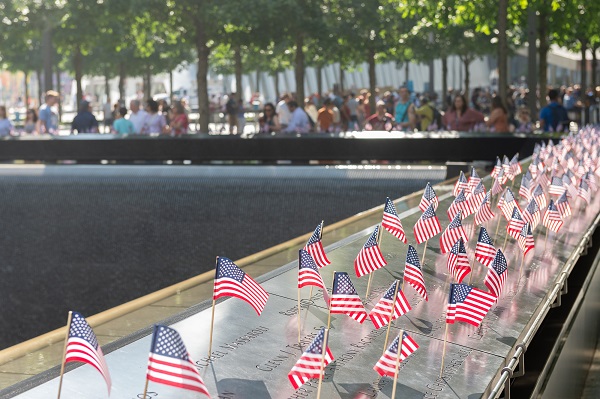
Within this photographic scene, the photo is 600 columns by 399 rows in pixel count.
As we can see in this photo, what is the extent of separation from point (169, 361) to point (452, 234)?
136 inches

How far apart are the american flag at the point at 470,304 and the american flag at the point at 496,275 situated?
53cm

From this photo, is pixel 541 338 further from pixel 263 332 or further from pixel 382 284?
pixel 263 332

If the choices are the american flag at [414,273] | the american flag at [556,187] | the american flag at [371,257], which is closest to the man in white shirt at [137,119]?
the american flag at [556,187]

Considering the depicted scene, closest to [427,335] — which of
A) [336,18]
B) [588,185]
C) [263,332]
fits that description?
[263,332]

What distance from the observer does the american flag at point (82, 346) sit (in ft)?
11.4

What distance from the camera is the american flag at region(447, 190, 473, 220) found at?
7.59 m

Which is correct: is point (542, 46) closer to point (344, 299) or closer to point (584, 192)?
point (584, 192)

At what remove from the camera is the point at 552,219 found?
7.33 m

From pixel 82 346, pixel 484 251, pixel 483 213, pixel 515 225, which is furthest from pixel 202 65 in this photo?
pixel 82 346

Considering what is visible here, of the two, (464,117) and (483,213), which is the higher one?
(464,117)

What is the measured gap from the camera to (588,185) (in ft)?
30.0

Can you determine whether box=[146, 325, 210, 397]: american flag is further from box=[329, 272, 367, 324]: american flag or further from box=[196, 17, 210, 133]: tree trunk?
box=[196, 17, 210, 133]: tree trunk

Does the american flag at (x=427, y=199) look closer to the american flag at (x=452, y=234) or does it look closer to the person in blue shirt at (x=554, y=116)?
the american flag at (x=452, y=234)

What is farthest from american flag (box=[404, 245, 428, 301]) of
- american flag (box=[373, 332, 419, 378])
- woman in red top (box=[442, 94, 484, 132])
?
woman in red top (box=[442, 94, 484, 132])
